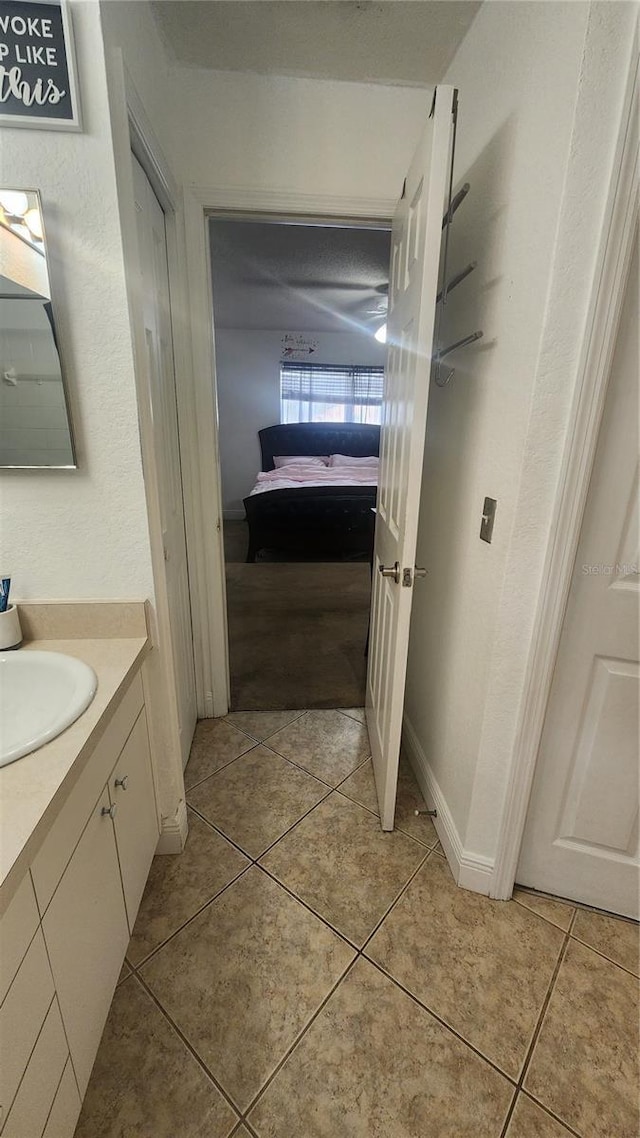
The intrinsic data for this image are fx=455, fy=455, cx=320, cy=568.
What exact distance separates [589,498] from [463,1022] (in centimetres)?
126

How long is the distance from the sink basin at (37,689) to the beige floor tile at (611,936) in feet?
4.81

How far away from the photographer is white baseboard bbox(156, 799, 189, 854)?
1.45m

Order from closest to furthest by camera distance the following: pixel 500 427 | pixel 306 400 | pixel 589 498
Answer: pixel 589 498 < pixel 500 427 < pixel 306 400

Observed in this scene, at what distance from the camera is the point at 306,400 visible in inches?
246

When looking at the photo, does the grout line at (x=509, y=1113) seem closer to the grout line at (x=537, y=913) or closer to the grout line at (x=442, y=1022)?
the grout line at (x=442, y=1022)

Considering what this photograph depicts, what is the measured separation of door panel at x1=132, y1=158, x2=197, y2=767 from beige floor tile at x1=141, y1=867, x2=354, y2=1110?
1.91 ft

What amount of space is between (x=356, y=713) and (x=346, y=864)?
0.80m

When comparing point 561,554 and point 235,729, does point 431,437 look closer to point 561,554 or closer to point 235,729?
point 561,554

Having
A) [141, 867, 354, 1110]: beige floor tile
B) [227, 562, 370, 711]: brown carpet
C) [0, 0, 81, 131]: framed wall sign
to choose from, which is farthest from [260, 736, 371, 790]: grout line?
[0, 0, 81, 131]: framed wall sign

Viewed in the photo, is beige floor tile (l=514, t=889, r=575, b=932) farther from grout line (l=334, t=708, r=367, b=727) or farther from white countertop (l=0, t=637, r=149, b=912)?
white countertop (l=0, t=637, r=149, b=912)

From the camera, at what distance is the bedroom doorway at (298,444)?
268 centimetres

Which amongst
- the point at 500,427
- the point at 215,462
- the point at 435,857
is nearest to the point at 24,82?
the point at 215,462

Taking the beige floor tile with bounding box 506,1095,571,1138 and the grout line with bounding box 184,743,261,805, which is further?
the grout line with bounding box 184,743,261,805

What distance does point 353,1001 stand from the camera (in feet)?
3.63
